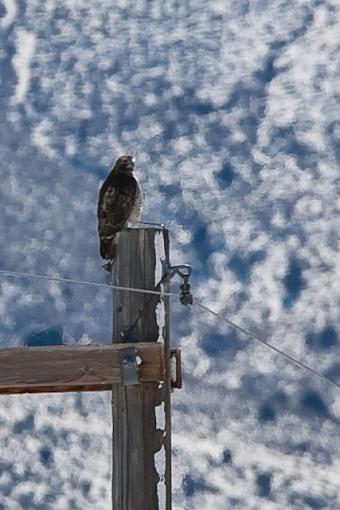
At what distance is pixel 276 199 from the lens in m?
18.7

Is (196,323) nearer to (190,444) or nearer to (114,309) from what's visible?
(190,444)

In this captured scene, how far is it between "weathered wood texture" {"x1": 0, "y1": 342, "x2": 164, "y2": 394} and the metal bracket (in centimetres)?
2

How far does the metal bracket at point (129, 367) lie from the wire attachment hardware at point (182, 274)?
274 millimetres

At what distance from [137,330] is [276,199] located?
13.7m

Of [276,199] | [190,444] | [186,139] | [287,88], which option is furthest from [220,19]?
[190,444]

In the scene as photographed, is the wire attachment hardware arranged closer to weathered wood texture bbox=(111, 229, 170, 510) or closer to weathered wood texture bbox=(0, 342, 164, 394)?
weathered wood texture bbox=(111, 229, 170, 510)

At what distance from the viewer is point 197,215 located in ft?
59.1

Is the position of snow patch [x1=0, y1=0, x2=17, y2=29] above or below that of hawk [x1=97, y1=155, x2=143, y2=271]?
above

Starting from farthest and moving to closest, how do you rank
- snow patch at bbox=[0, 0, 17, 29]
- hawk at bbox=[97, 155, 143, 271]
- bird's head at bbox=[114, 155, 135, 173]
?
snow patch at bbox=[0, 0, 17, 29], bird's head at bbox=[114, 155, 135, 173], hawk at bbox=[97, 155, 143, 271]

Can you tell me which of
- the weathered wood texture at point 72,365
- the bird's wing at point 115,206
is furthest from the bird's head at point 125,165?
the weathered wood texture at point 72,365

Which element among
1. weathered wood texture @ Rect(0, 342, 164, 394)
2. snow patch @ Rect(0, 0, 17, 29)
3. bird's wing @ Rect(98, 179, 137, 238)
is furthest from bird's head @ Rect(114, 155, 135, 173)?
snow patch @ Rect(0, 0, 17, 29)

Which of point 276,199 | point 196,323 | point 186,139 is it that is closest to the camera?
point 196,323

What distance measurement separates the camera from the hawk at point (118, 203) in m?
6.55

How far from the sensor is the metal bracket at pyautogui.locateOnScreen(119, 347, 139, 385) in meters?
4.93
